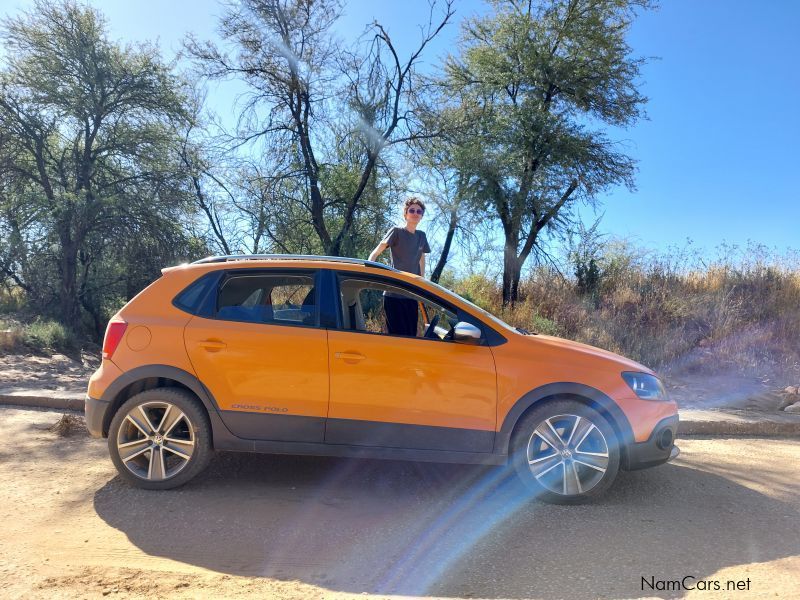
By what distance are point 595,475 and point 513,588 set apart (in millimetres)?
1379

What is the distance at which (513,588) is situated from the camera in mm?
2980

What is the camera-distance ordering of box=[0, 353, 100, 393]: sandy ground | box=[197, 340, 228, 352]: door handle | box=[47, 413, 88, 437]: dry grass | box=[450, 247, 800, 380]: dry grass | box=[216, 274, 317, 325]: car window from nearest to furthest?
box=[197, 340, 228, 352]: door handle → box=[216, 274, 317, 325]: car window → box=[47, 413, 88, 437]: dry grass → box=[0, 353, 100, 393]: sandy ground → box=[450, 247, 800, 380]: dry grass

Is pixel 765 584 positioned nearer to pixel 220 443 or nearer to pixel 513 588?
pixel 513 588

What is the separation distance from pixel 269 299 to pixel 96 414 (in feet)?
5.03

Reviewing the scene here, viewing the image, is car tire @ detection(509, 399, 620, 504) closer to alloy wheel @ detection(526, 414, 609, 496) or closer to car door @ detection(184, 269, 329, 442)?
alloy wheel @ detection(526, 414, 609, 496)

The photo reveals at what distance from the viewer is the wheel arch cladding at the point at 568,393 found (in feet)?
13.3

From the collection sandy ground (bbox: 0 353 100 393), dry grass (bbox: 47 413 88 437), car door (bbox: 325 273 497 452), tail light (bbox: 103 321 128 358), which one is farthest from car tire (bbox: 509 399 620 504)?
sandy ground (bbox: 0 353 100 393)

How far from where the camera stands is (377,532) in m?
3.62

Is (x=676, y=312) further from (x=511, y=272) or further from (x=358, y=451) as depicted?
(x=358, y=451)

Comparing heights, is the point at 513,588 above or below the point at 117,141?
below

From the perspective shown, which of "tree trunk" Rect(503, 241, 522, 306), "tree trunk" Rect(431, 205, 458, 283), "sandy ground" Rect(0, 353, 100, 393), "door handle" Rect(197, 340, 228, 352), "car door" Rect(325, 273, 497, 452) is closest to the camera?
"car door" Rect(325, 273, 497, 452)

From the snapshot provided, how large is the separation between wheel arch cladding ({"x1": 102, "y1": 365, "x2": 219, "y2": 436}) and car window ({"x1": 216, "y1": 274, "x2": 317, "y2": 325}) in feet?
1.72

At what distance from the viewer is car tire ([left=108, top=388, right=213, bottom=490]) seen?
163 inches

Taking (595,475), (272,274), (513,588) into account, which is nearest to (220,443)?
(272,274)
